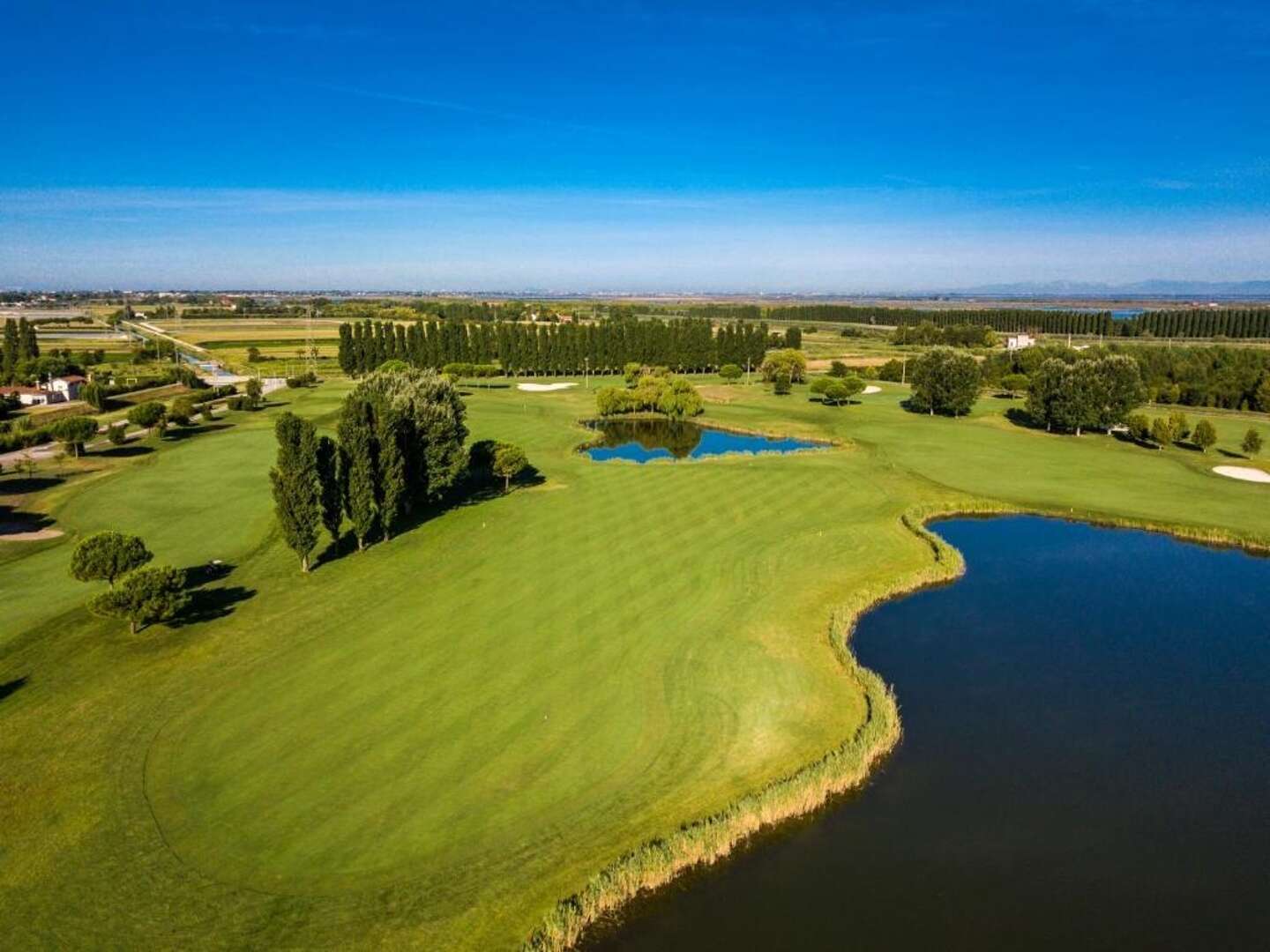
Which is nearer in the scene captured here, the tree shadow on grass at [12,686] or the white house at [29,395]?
the tree shadow on grass at [12,686]

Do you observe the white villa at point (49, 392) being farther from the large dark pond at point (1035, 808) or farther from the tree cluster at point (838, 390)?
the large dark pond at point (1035, 808)

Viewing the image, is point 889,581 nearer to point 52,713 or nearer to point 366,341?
point 52,713

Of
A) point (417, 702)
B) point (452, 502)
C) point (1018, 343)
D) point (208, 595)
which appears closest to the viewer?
point (417, 702)

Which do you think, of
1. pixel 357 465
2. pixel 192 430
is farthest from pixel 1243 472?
pixel 192 430

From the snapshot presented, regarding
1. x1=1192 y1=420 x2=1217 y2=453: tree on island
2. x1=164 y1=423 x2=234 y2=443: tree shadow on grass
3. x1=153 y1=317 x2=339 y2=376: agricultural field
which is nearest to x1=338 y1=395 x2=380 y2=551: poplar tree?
x1=164 y1=423 x2=234 y2=443: tree shadow on grass

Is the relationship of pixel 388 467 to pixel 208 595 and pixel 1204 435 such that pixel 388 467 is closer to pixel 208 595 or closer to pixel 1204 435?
pixel 208 595

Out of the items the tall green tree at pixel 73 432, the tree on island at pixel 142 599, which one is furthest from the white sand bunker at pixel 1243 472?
the tall green tree at pixel 73 432

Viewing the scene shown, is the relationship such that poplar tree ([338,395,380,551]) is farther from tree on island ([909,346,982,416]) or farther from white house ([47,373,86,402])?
white house ([47,373,86,402])

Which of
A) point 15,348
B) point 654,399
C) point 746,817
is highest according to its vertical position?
point 15,348
